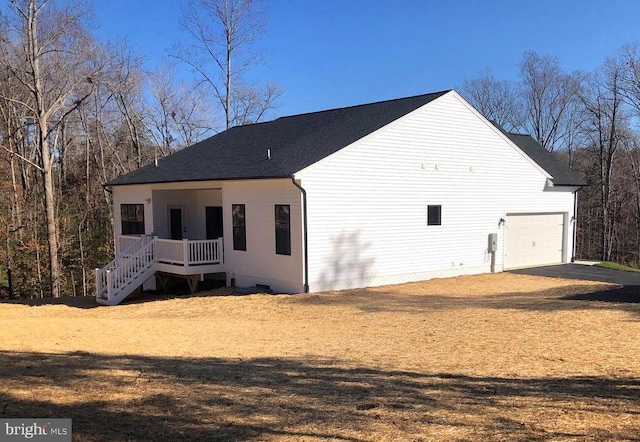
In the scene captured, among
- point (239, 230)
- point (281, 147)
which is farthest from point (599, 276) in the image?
point (239, 230)

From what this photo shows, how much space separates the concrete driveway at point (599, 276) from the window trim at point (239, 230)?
31.6 feet

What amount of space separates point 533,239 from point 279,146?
1112 centimetres

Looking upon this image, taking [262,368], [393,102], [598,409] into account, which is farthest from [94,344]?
[393,102]

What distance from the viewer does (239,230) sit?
16375mm

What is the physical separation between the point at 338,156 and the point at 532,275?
8.70 metres

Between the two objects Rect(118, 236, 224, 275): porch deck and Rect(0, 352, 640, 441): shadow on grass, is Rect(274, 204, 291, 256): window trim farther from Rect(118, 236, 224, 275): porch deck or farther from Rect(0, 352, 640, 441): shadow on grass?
Rect(0, 352, 640, 441): shadow on grass

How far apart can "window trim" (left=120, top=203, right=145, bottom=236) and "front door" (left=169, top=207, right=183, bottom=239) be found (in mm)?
1069

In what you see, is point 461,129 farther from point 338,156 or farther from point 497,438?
point 497,438

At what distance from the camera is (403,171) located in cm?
1636

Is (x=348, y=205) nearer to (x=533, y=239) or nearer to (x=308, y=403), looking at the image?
(x=533, y=239)

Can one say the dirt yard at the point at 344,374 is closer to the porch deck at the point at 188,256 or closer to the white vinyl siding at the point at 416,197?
the white vinyl siding at the point at 416,197

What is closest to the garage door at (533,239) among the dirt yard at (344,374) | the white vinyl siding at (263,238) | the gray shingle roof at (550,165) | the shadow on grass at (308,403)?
the gray shingle roof at (550,165)

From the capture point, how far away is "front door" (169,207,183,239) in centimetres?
1986

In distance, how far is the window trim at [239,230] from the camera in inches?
635
